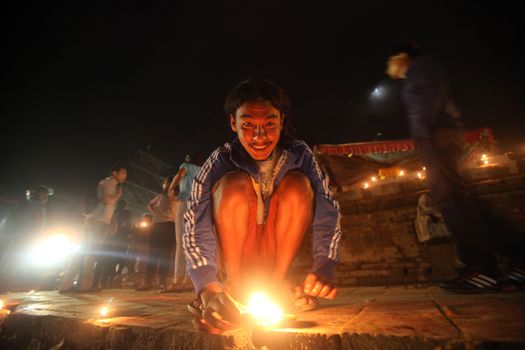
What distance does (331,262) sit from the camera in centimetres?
160

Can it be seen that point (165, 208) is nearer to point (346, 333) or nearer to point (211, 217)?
point (211, 217)

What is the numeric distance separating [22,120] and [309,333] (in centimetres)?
1507

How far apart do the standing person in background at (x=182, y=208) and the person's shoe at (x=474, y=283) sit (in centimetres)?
323

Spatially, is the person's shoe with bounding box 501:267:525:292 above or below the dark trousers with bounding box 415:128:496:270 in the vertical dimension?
below

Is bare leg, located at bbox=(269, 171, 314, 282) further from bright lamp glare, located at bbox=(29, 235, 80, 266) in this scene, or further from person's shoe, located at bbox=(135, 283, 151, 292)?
bright lamp glare, located at bbox=(29, 235, 80, 266)

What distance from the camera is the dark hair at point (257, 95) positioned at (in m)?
1.86

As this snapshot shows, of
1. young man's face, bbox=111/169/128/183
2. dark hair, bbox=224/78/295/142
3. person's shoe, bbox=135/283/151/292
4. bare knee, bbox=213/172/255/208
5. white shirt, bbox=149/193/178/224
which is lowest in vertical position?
person's shoe, bbox=135/283/151/292

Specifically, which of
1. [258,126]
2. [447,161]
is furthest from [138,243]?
[447,161]

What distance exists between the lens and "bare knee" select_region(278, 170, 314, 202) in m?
1.69

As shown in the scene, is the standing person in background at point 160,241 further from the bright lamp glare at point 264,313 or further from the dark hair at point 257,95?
the bright lamp glare at point 264,313

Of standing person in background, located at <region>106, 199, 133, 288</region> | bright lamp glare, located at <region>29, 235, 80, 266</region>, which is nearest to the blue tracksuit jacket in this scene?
standing person in background, located at <region>106, 199, 133, 288</region>

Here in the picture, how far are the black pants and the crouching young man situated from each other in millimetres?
3968

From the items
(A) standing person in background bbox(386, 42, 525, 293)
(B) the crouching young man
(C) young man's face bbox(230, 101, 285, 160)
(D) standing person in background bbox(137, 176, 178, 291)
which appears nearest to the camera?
(B) the crouching young man

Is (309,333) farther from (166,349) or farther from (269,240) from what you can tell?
Answer: (269,240)
